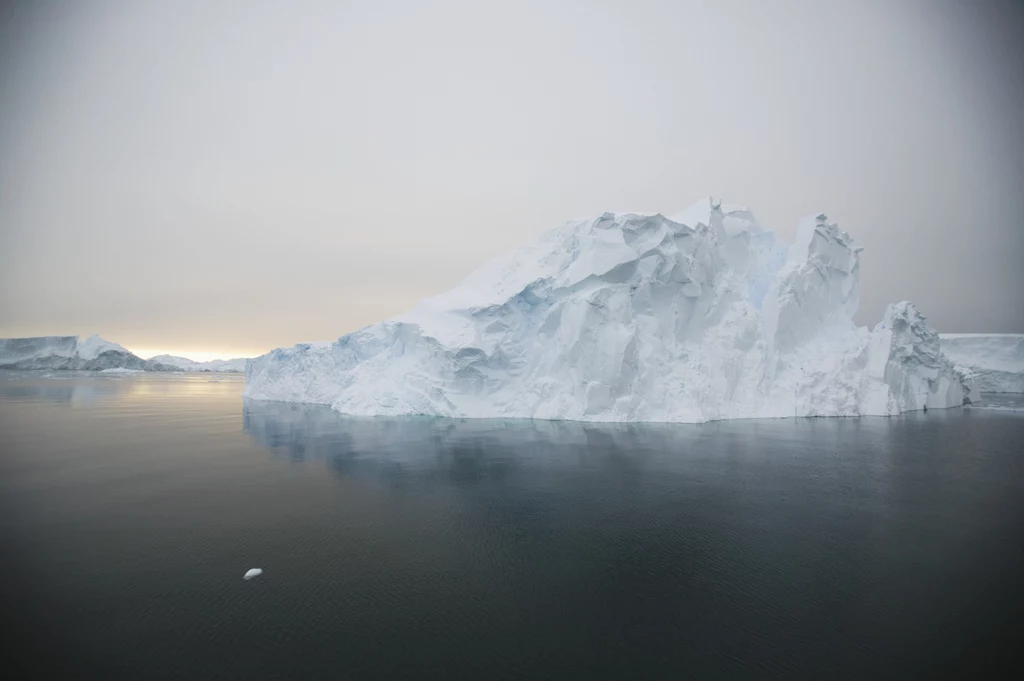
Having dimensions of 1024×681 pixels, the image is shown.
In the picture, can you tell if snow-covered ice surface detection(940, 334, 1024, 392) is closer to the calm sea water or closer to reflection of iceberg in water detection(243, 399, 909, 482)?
reflection of iceberg in water detection(243, 399, 909, 482)

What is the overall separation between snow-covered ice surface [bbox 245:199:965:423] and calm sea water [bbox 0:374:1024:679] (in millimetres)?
8639

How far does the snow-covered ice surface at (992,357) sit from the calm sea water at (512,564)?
45.5 metres

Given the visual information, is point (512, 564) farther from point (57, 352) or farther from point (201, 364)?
point (201, 364)

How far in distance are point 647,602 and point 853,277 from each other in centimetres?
2787

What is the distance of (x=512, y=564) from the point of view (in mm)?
6418

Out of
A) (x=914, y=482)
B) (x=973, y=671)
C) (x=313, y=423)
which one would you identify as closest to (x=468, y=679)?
(x=973, y=671)

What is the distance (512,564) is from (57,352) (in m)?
103

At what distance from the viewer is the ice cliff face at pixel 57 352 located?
244 ft

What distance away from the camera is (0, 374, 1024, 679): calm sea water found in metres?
4.41

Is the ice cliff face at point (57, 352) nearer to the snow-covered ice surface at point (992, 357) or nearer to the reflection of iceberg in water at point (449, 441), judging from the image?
the reflection of iceberg in water at point (449, 441)

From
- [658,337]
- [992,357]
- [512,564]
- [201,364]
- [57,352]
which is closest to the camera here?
[512,564]

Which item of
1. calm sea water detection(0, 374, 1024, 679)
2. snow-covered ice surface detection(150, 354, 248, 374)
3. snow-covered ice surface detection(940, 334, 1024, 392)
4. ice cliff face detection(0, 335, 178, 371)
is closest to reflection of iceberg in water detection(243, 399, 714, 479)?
calm sea water detection(0, 374, 1024, 679)

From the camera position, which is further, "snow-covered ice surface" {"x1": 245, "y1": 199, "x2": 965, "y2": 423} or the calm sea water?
"snow-covered ice surface" {"x1": 245, "y1": 199, "x2": 965, "y2": 423}

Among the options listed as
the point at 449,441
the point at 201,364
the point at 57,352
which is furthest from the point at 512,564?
the point at 201,364
